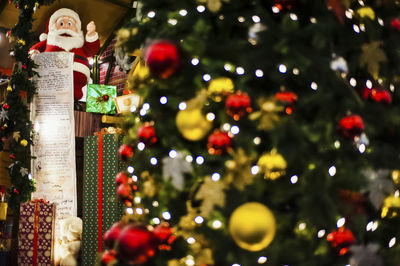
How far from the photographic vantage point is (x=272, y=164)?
4.78 ft

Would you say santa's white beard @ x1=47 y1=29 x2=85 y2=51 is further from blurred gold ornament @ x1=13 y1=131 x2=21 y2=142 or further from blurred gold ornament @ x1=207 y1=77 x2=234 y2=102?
blurred gold ornament @ x1=207 y1=77 x2=234 y2=102

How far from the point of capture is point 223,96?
1.56 meters

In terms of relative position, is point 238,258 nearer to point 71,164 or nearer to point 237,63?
point 237,63

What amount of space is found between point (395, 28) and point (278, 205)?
3.09 feet

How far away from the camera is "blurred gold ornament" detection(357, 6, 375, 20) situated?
1756 mm

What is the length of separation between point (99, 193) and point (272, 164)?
328 cm

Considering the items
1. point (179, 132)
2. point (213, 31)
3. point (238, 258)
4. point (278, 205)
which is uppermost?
point (213, 31)

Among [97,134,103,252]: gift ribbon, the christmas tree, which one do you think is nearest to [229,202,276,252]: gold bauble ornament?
the christmas tree

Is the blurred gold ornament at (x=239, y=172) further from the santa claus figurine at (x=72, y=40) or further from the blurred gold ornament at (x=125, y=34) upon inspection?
the santa claus figurine at (x=72, y=40)

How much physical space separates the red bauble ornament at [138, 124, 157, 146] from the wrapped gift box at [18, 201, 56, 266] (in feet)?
10.6

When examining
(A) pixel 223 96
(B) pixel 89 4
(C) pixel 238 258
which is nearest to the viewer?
(C) pixel 238 258

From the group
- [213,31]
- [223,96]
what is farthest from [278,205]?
[213,31]

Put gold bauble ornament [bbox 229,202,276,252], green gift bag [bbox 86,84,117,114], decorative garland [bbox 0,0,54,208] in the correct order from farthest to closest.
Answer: green gift bag [bbox 86,84,117,114] < decorative garland [bbox 0,0,54,208] < gold bauble ornament [bbox 229,202,276,252]

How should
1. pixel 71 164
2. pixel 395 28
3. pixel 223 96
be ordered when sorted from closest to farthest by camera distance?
pixel 223 96, pixel 395 28, pixel 71 164
